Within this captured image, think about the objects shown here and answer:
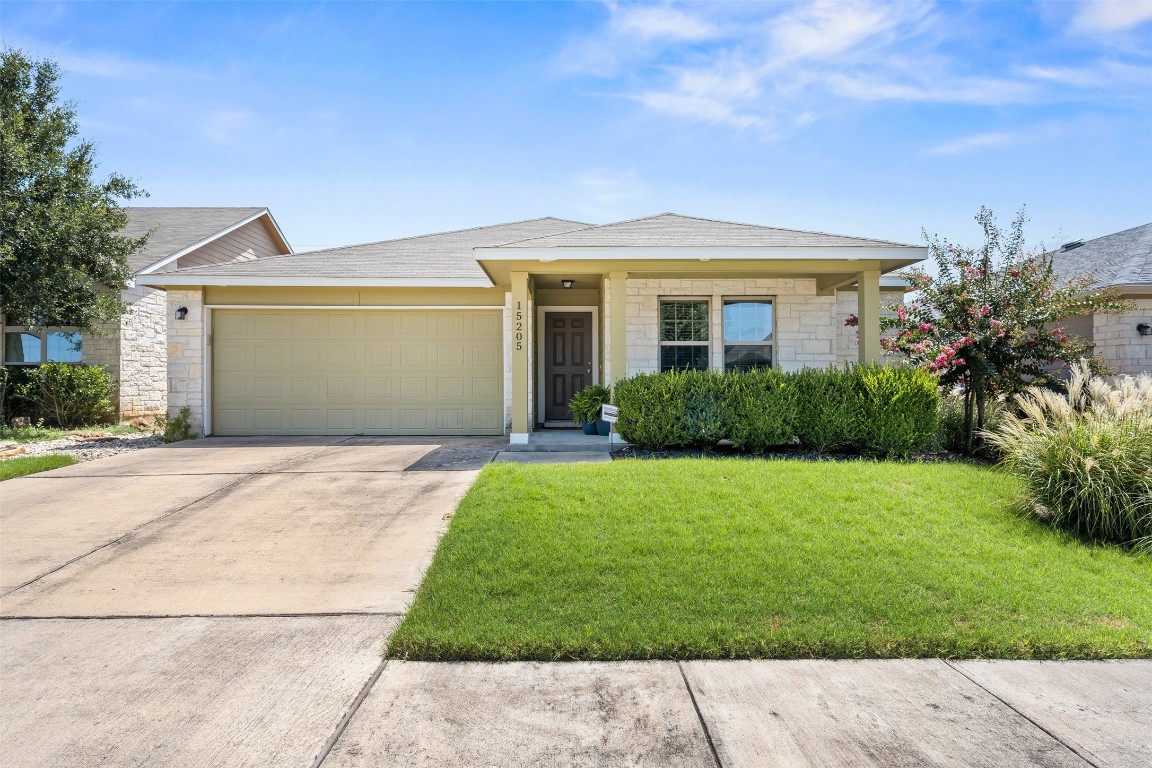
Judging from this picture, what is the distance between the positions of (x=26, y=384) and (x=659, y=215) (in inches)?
514

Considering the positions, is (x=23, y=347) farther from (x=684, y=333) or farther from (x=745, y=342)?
(x=745, y=342)

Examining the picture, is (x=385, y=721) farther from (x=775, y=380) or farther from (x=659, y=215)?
(x=659, y=215)

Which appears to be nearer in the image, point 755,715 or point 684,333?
point 755,715

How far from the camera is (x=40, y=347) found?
1309cm

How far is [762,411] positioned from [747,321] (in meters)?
3.07

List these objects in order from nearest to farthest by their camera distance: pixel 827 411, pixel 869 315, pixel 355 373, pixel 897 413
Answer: pixel 897 413 → pixel 827 411 → pixel 869 315 → pixel 355 373

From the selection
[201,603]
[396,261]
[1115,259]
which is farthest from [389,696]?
[1115,259]

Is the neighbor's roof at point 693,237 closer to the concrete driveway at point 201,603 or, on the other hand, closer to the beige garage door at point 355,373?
the beige garage door at point 355,373

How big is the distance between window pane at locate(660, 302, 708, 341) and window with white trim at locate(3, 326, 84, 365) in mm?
12169

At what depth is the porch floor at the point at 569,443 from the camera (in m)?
8.72

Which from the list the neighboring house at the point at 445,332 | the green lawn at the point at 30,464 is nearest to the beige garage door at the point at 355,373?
the neighboring house at the point at 445,332

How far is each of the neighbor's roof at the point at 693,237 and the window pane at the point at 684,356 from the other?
199 centimetres

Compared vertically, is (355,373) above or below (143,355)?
below

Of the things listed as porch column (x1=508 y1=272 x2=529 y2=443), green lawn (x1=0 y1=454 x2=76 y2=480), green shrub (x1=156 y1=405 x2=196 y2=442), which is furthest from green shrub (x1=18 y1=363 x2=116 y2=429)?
porch column (x1=508 y1=272 x2=529 y2=443)
